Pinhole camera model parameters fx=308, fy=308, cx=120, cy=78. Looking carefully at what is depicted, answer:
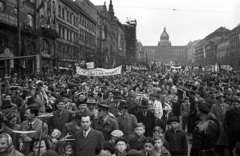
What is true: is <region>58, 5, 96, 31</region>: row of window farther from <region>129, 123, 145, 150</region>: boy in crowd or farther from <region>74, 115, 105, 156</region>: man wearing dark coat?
<region>74, 115, 105, 156</region>: man wearing dark coat

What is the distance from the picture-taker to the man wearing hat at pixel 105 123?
631 cm

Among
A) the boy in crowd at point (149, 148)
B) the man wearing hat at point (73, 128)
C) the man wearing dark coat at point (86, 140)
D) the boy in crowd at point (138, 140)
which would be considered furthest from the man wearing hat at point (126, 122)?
the man wearing dark coat at point (86, 140)

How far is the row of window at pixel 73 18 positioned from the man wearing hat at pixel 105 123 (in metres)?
39.8

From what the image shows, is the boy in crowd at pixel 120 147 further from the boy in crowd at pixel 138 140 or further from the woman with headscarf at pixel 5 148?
the woman with headscarf at pixel 5 148

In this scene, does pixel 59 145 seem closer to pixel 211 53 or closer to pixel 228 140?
pixel 228 140

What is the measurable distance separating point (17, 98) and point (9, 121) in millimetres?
4208

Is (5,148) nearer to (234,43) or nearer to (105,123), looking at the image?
(105,123)

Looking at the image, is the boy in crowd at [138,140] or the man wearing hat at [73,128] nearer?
the boy in crowd at [138,140]

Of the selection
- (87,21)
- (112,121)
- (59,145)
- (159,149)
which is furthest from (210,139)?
(87,21)

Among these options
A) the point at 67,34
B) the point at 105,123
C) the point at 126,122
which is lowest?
the point at 126,122

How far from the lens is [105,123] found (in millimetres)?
6367

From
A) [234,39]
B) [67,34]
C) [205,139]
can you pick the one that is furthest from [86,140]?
[234,39]

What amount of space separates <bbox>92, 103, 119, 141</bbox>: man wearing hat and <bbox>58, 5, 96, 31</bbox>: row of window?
39753 mm

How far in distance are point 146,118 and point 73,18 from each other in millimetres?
45808
